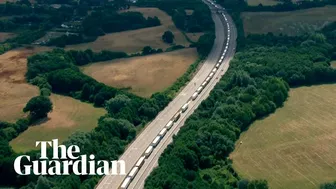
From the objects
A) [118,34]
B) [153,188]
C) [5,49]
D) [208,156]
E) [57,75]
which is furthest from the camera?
[118,34]

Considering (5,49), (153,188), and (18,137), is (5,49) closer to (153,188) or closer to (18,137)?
(18,137)

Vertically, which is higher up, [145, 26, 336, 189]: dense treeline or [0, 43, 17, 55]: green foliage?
[145, 26, 336, 189]: dense treeline

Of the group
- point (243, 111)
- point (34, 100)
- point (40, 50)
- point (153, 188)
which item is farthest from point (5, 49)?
point (153, 188)

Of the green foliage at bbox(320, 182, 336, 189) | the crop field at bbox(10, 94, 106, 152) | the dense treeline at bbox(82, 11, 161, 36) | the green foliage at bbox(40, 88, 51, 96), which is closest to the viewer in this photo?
the green foliage at bbox(320, 182, 336, 189)

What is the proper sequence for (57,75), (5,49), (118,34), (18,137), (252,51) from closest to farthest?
1. (18,137)
2. (57,75)
3. (252,51)
4. (5,49)
5. (118,34)

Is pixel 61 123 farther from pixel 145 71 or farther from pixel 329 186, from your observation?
pixel 329 186

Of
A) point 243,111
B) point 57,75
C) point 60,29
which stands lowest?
point 60,29

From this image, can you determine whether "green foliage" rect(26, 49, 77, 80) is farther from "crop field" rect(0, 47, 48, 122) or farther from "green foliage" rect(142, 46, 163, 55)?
"green foliage" rect(142, 46, 163, 55)

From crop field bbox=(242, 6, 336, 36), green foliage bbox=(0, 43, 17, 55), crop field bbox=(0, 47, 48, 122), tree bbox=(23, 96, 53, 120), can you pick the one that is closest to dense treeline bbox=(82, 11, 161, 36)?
crop field bbox=(0, 47, 48, 122)
